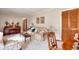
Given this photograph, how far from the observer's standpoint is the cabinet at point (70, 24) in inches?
74.7

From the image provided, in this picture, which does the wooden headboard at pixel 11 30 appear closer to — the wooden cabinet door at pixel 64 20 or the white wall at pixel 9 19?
the white wall at pixel 9 19

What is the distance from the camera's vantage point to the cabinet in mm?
1897

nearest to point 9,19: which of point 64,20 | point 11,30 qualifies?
point 11,30

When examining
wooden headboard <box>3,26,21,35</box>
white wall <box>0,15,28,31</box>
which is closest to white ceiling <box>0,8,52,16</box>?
white wall <box>0,15,28,31</box>

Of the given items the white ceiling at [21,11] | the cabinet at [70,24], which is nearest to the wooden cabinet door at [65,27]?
the cabinet at [70,24]

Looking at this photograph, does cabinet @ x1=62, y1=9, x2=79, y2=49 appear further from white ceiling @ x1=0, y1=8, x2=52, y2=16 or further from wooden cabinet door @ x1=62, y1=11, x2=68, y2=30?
white ceiling @ x1=0, y1=8, x2=52, y2=16

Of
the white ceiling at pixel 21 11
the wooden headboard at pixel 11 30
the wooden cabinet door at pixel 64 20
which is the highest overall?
the white ceiling at pixel 21 11

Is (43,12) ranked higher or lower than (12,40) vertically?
higher

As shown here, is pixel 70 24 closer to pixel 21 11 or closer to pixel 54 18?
pixel 54 18

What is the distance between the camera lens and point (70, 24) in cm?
191
